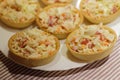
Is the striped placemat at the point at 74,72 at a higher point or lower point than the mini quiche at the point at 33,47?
lower

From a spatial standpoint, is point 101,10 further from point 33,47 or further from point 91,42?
point 33,47

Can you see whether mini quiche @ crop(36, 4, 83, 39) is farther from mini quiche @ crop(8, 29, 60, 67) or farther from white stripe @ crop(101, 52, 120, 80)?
white stripe @ crop(101, 52, 120, 80)

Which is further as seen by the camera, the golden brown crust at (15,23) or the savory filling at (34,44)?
the golden brown crust at (15,23)

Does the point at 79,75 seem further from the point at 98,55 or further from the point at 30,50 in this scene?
the point at 30,50

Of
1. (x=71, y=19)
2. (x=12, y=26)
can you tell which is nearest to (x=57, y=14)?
(x=71, y=19)

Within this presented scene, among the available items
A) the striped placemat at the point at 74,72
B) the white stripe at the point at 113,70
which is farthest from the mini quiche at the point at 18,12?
the white stripe at the point at 113,70

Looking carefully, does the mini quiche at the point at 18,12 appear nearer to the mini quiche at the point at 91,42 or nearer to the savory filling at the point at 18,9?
the savory filling at the point at 18,9

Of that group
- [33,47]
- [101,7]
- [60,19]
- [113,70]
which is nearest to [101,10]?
[101,7]
